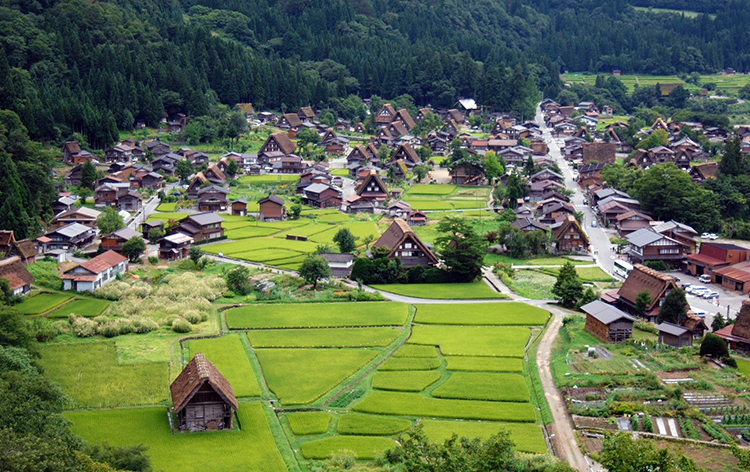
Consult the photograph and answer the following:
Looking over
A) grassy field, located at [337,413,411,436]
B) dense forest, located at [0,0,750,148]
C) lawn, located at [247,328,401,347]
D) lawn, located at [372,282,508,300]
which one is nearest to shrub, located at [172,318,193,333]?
lawn, located at [247,328,401,347]

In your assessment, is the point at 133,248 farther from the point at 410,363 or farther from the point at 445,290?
the point at 410,363

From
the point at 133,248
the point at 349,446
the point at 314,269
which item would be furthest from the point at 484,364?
the point at 133,248

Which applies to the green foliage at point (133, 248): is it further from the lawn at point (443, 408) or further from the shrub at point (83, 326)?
the lawn at point (443, 408)

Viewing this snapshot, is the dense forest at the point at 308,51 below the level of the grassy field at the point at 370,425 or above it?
above

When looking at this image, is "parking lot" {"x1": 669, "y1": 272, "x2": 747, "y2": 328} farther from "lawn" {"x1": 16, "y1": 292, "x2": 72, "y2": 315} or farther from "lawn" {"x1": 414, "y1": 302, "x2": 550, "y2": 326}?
"lawn" {"x1": 16, "y1": 292, "x2": 72, "y2": 315}

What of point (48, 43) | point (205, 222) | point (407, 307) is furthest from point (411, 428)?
point (48, 43)

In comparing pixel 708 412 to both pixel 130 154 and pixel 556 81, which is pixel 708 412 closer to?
pixel 130 154

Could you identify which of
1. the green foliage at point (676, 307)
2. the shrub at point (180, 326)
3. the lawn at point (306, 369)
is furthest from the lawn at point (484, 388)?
the shrub at point (180, 326)
